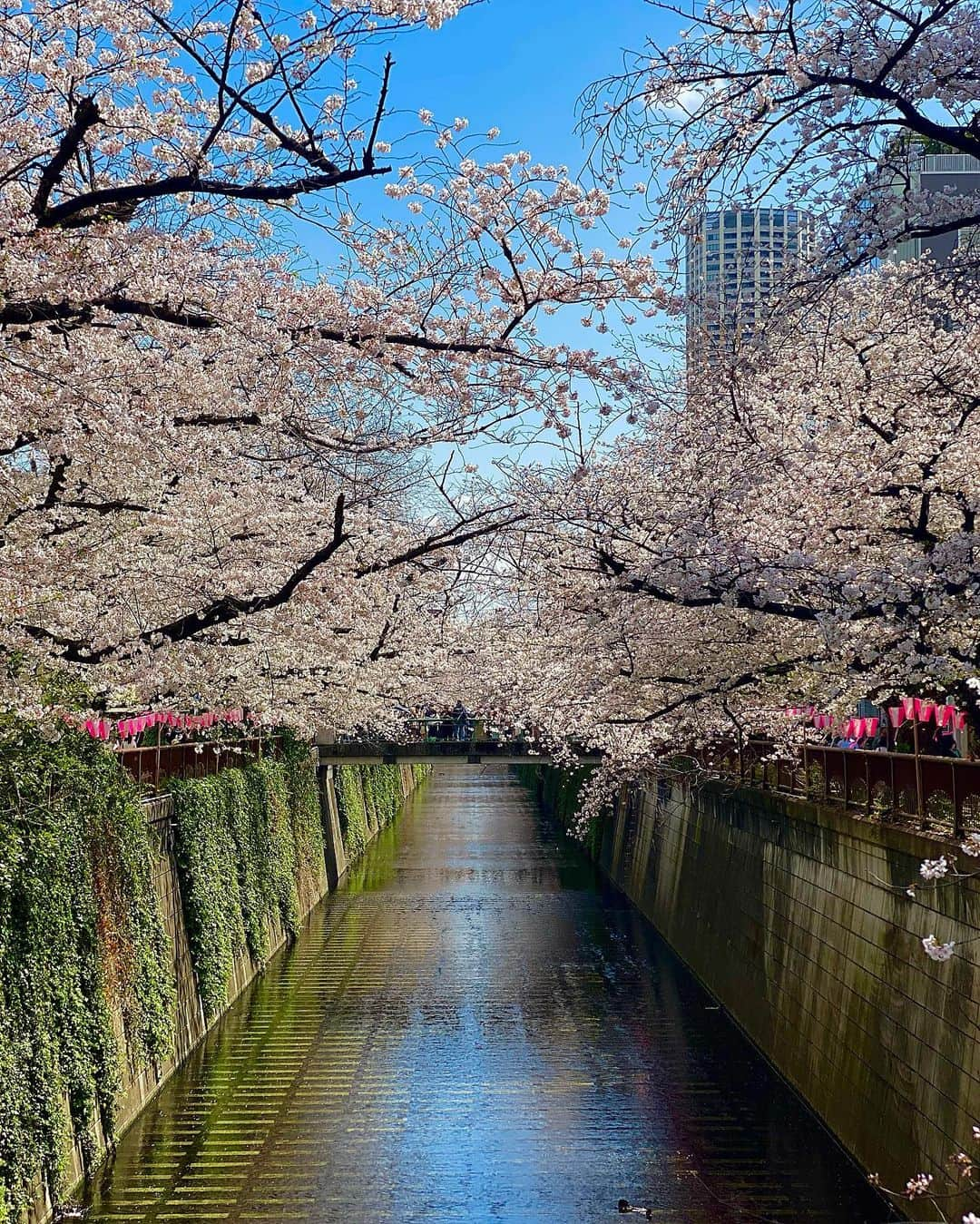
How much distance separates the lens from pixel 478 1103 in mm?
17500

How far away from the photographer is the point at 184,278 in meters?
7.90

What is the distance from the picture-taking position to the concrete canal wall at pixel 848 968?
11695 mm

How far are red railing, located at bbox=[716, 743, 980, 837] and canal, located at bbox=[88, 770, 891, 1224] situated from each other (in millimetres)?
4052

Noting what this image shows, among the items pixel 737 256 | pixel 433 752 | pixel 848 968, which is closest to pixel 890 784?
pixel 848 968

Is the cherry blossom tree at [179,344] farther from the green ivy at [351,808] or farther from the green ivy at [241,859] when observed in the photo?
the green ivy at [351,808]

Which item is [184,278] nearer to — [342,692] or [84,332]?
[84,332]

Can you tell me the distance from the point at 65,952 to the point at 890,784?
8.71 meters

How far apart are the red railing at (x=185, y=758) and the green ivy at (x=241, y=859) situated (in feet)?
0.95

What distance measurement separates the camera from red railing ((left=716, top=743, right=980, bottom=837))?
11.4 metres

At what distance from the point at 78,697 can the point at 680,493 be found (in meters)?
6.79

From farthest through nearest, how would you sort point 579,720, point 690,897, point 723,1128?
point 690,897, point 579,720, point 723,1128

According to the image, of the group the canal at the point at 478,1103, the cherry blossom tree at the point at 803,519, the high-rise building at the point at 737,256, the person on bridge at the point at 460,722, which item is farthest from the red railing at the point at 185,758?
the person on bridge at the point at 460,722

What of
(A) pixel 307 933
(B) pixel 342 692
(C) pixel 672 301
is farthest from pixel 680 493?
(A) pixel 307 933

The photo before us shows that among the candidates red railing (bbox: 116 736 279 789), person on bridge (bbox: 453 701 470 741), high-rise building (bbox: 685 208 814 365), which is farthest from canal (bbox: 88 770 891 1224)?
person on bridge (bbox: 453 701 470 741)
